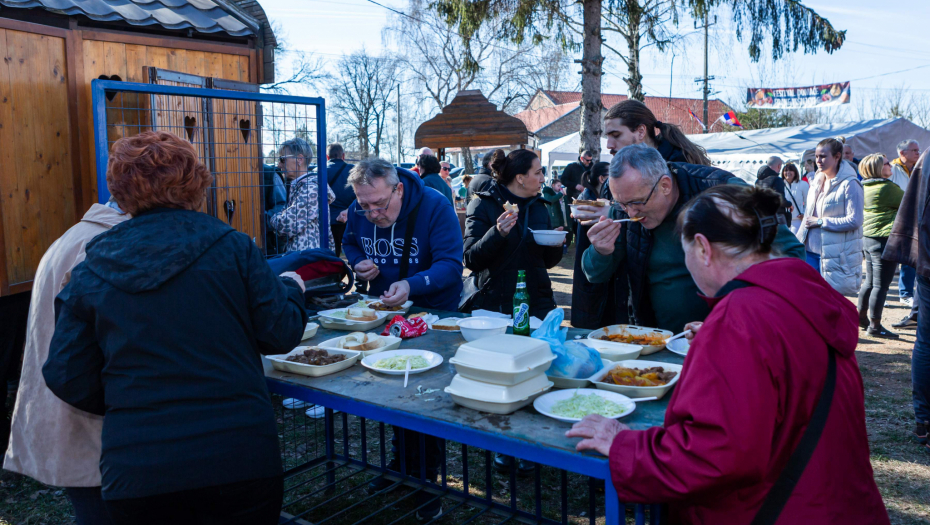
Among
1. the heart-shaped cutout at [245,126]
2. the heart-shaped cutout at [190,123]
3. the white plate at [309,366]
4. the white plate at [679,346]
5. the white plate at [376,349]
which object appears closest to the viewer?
the white plate at [309,366]

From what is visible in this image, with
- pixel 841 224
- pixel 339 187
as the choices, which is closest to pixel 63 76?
pixel 339 187

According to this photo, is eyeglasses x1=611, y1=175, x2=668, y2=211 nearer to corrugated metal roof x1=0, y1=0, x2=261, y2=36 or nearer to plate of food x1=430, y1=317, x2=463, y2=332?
plate of food x1=430, y1=317, x2=463, y2=332

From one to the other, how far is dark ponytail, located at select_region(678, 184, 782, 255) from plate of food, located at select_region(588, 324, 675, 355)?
0.91 m

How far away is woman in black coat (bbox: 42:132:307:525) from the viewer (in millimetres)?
1687

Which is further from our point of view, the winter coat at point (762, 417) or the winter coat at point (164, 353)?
the winter coat at point (164, 353)

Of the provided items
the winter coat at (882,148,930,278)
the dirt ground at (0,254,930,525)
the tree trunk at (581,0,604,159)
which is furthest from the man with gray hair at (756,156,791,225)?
the tree trunk at (581,0,604,159)

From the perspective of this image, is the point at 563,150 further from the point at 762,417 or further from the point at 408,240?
the point at 762,417

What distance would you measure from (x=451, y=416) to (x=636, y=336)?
41.0 inches

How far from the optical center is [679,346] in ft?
8.27

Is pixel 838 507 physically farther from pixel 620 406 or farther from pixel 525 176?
pixel 525 176

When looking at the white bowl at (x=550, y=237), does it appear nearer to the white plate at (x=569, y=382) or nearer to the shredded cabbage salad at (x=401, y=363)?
the shredded cabbage salad at (x=401, y=363)

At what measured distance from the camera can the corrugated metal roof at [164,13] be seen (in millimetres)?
4023

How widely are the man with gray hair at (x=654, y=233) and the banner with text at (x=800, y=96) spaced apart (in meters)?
26.9

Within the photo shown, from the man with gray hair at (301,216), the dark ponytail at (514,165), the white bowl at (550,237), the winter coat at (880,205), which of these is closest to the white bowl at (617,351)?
the white bowl at (550,237)
